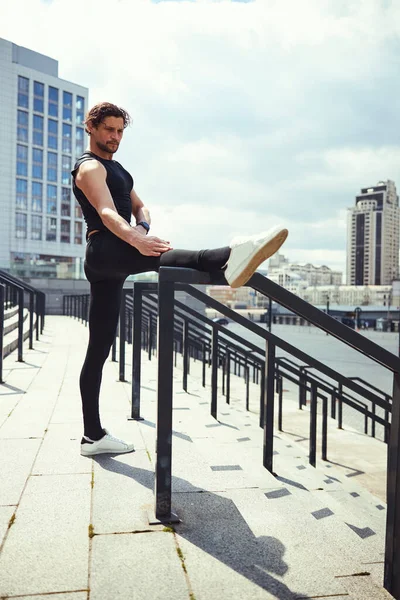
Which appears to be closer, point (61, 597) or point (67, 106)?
point (61, 597)

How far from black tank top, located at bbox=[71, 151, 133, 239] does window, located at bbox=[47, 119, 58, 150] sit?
62.8m

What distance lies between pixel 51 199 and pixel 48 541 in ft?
207

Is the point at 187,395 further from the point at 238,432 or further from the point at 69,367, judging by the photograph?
the point at 69,367

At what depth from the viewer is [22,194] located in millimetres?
57250

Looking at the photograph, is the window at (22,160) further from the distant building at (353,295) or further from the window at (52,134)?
the distant building at (353,295)

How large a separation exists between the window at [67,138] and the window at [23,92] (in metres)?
5.47

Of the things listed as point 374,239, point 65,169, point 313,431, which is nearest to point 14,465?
point 313,431

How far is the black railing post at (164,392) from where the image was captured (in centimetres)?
174

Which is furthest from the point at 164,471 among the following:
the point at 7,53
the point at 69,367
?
the point at 7,53

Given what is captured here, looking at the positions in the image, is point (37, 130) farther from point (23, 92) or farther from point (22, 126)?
point (23, 92)

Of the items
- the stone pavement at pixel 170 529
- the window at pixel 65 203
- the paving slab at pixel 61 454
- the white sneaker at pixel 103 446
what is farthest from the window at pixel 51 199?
the white sneaker at pixel 103 446

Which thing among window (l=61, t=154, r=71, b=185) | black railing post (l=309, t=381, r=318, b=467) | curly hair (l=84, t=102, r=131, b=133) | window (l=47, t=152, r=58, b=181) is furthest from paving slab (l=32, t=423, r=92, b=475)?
window (l=61, t=154, r=71, b=185)

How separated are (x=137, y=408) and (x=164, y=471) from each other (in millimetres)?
1633

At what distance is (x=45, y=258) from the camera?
197 feet
